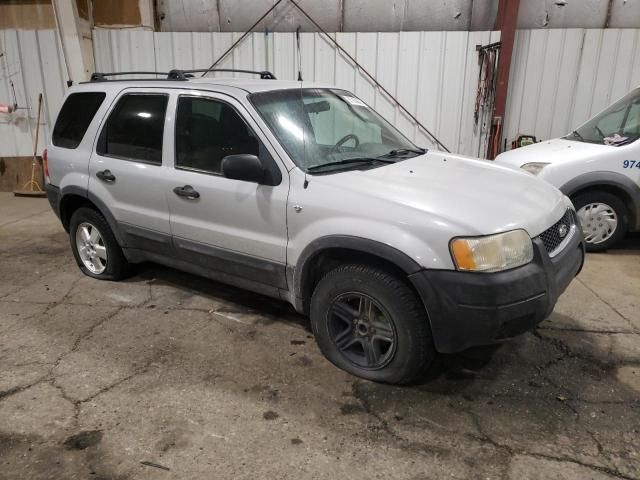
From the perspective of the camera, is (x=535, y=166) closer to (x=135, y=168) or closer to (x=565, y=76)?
(x=565, y=76)

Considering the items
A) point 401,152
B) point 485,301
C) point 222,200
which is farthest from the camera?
point 401,152

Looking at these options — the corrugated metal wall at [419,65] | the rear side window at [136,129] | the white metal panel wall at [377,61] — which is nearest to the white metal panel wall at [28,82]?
the corrugated metal wall at [419,65]

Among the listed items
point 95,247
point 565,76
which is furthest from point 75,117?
point 565,76

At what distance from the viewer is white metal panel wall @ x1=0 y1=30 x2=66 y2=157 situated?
7.82 m

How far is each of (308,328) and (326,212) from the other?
118 cm

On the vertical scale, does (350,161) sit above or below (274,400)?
above

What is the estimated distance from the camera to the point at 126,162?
4.06 meters

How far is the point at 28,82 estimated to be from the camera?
800 cm

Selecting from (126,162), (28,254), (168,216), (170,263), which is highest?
(126,162)

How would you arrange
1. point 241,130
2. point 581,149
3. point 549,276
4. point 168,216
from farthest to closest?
point 581,149 < point 168,216 < point 241,130 < point 549,276

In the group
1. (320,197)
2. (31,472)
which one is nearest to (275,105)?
(320,197)

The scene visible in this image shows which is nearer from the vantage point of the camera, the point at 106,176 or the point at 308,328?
the point at 308,328

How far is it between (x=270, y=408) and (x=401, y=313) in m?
0.92

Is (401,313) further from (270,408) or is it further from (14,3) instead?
(14,3)
